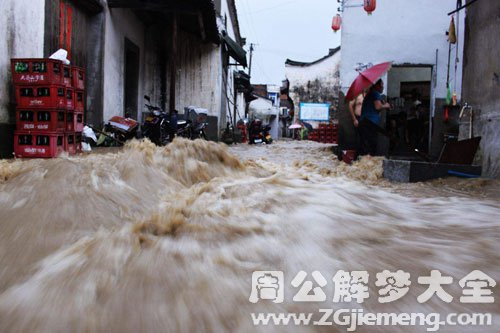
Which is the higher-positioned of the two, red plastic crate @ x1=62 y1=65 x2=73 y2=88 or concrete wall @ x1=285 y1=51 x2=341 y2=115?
concrete wall @ x1=285 y1=51 x2=341 y2=115

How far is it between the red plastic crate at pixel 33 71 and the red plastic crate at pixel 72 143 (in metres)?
0.72

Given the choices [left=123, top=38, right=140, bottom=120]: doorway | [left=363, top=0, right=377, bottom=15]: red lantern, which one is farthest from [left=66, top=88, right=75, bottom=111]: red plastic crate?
[left=363, top=0, right=377, bottom=15]: red lantern

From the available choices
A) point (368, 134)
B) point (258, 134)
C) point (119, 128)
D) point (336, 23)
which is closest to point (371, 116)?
point (368, 134)

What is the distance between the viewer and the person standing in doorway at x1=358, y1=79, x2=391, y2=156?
22.4ft

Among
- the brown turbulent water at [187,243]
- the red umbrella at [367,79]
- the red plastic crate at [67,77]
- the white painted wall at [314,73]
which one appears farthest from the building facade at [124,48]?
the white painted wall at [314,73]

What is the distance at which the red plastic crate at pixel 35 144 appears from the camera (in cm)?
529

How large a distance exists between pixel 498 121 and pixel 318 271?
4375 mm

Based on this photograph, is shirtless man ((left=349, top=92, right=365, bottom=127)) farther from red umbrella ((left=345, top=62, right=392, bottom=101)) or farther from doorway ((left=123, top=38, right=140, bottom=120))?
doorway ((left=123, top=38, right=140, bottom=120))

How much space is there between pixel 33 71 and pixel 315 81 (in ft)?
94.8

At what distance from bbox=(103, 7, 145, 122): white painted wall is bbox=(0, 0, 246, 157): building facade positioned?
0.7 inches

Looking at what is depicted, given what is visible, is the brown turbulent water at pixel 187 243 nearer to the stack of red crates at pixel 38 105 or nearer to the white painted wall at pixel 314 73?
the stack of red crates at pixel 38 105

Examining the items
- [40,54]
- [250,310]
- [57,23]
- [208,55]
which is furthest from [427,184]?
[208,55]

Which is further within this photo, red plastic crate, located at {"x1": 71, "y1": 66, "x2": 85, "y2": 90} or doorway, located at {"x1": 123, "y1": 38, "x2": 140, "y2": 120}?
doorway, located at {"x1": 123, "y1": 38, "x2": 140, "y2": 120}

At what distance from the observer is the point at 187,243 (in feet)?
6.06
